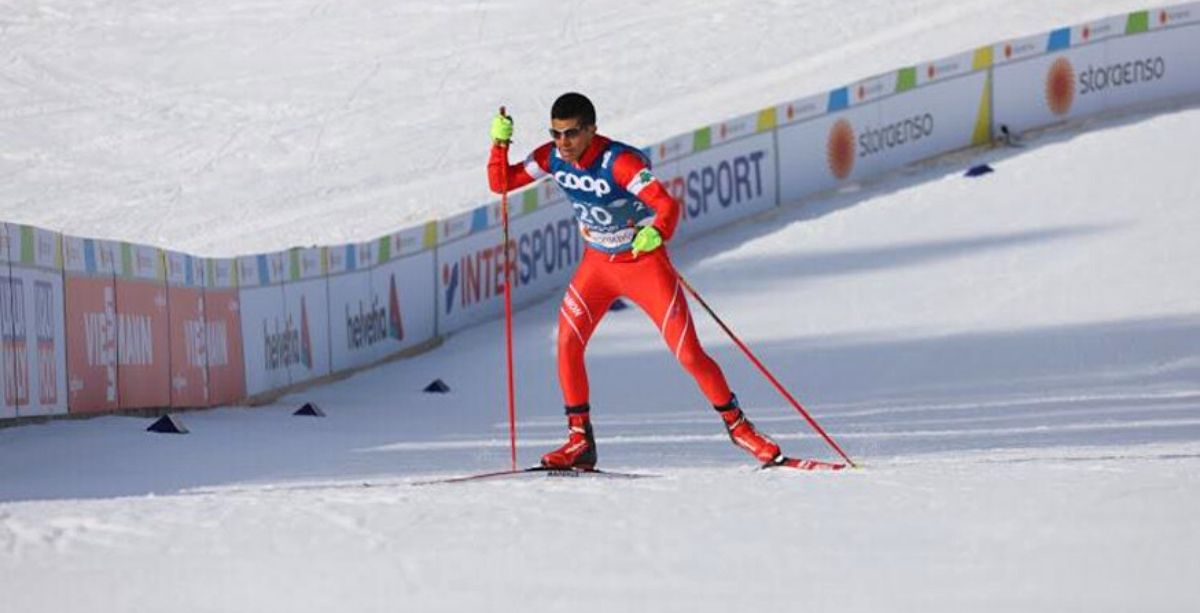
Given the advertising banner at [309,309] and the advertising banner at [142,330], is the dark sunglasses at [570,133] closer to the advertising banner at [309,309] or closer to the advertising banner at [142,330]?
the advertising banner at [142,330]

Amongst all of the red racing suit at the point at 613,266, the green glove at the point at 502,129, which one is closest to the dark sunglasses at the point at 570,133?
the red racing suit at the point at 613,266

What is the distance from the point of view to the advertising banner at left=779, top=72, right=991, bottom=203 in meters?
21.1

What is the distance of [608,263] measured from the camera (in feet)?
32.5

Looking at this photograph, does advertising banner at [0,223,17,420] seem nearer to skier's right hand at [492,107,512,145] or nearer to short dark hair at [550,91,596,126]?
skier's right hand at [492,107,512,145]

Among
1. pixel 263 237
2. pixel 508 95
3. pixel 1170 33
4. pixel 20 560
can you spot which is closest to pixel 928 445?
pixel 20 560

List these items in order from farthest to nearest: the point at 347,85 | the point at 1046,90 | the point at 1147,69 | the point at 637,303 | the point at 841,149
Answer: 1. the point at 347,85
2. the point at 1147,69
3. the point at 1046,90
4. the point at 841,149
5. the point at 637,303

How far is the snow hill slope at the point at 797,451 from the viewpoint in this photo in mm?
5695

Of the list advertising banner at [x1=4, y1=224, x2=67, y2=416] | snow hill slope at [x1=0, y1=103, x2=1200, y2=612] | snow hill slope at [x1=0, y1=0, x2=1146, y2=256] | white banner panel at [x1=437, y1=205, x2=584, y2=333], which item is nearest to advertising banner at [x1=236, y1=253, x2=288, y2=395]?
snow hill slope at [x1=0, y1=103, x2=1200, y2=612]

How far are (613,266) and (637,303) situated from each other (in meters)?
0.19

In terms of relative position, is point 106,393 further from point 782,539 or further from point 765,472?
point 782,539

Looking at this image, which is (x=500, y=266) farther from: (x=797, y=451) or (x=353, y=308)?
(x=797, y=451)

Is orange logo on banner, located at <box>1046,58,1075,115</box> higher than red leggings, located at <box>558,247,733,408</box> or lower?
higher

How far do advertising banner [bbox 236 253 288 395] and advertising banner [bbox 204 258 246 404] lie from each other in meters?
0.08

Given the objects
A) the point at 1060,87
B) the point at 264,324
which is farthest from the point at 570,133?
the point at 1060,87
